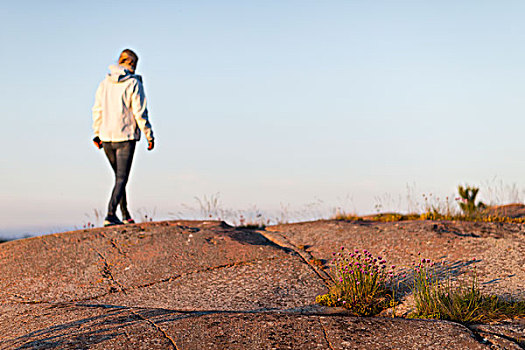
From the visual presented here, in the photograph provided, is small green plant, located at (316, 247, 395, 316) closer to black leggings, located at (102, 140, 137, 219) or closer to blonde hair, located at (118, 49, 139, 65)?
black leggings, located at (102, 140, 137, 219)

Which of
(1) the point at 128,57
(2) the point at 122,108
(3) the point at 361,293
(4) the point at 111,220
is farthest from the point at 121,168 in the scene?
(3) the point at 361,293

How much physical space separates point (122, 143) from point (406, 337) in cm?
659

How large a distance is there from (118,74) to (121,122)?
92cm

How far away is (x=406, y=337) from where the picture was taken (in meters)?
4.18

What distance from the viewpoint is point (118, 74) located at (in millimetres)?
9328

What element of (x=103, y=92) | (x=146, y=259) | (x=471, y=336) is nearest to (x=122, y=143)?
(x=103, y=92)

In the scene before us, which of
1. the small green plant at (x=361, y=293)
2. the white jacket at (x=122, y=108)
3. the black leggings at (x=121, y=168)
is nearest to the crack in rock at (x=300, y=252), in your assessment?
the small green plant at (x=361, y=293)

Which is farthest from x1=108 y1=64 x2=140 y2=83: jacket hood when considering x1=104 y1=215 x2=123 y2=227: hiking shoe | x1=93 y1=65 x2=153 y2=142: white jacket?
x1=104 y1=215 x2=123 y2=227: hiking shoe

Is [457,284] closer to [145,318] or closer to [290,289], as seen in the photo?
[290,289]

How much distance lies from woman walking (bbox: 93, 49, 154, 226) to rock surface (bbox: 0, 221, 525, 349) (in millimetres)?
902

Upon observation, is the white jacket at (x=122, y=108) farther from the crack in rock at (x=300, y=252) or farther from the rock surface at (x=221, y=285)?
the crack in rock at (x=300, y=252)

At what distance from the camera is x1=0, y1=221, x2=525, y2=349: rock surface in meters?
4.17

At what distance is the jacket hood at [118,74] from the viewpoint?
9.32 m

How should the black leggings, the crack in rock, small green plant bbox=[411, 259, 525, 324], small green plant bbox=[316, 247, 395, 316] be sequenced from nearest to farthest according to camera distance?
small green plant bbox=[411, 259, 525, 324] < small green plant bbox=[316, 247, 395, 316] < the crack in rock < the black leggings
